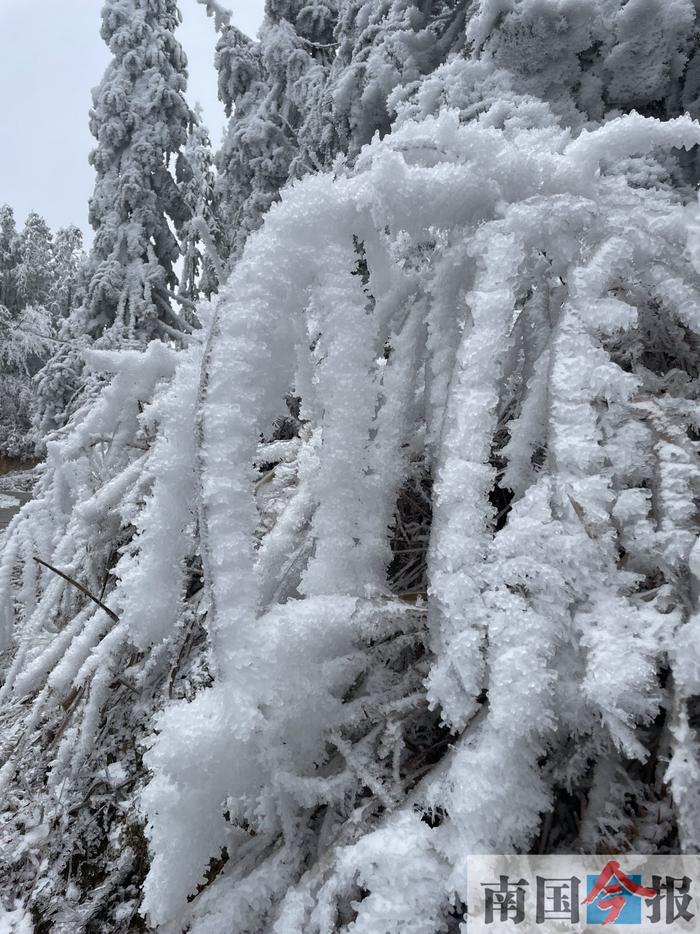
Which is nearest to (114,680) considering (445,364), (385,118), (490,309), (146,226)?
(445,364)

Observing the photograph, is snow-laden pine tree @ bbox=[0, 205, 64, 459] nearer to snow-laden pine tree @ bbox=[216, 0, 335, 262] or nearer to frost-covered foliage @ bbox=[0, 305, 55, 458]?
frost-covered foliage @ bbox=[0, 305, 55, 458]

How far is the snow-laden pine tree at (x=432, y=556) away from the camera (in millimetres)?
729

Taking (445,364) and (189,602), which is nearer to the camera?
(445,364)

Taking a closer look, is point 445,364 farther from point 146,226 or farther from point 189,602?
point 146,226

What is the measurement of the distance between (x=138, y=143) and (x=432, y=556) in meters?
15.6

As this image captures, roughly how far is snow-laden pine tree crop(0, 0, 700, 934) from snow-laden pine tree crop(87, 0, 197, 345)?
42.2ft

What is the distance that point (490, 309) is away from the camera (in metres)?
0.94

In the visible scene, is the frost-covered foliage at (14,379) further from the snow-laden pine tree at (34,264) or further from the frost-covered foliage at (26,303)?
the snow-laden pine tree at (34,264)

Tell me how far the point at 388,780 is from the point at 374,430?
23.3 inches

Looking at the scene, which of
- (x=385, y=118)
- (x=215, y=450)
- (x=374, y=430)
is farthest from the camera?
(x=385, y=118)

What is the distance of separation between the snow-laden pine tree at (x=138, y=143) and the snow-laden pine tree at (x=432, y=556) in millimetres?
12870

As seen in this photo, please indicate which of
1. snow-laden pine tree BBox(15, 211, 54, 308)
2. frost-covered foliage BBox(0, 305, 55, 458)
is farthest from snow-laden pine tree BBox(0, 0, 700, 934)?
snow-laden pine tree BBox(15, 211, 54, 308)

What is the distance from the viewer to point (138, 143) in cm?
1377

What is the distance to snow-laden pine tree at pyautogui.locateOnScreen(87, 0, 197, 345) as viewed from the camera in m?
13.4
